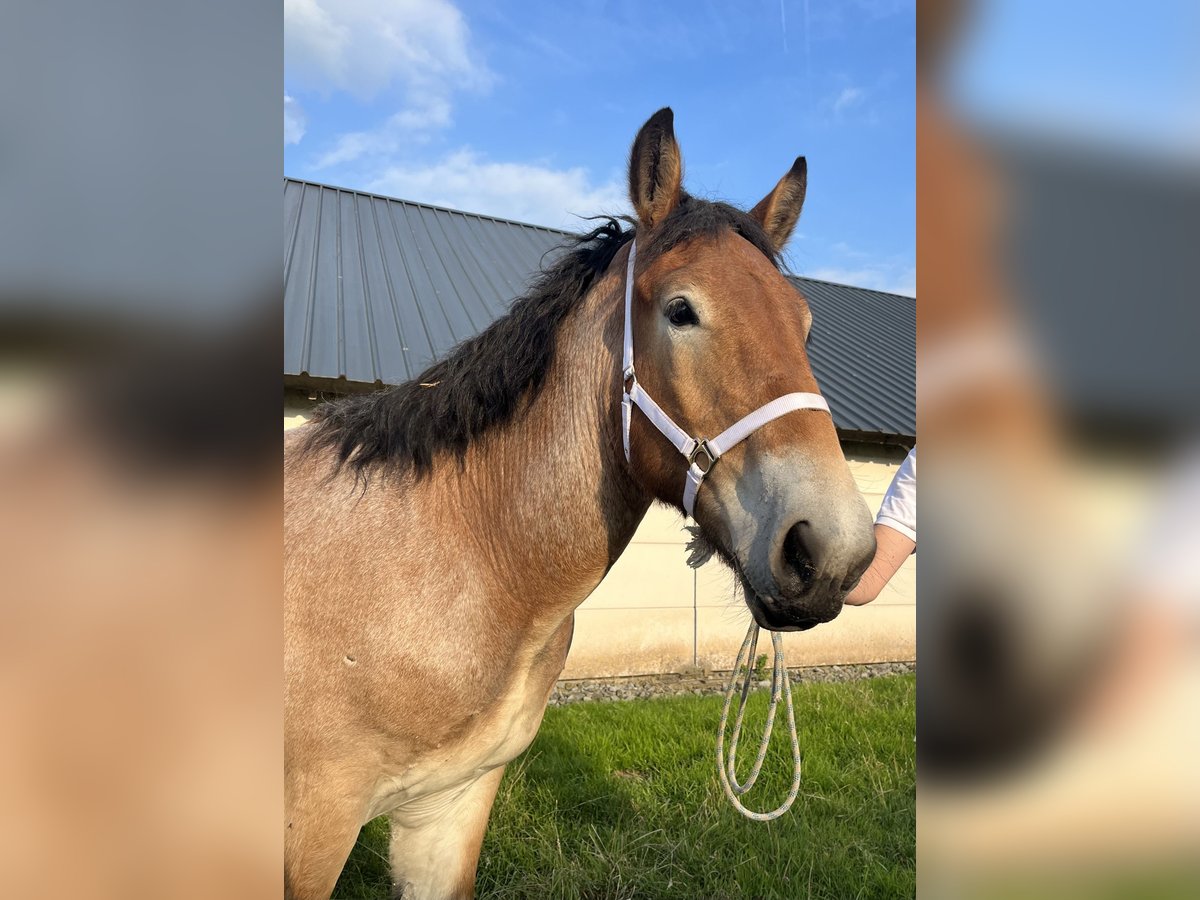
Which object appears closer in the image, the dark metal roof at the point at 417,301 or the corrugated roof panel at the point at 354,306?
the corrugated roof panel at the point at 354,306

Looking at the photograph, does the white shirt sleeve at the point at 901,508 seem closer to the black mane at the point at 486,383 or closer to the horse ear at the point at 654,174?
the black mane at the point at 486,383

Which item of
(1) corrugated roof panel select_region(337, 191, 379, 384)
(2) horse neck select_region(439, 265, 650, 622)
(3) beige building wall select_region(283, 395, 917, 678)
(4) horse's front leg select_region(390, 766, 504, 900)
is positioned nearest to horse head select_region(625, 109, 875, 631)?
(2) horse neck select_region(439, 265, 650, 622)

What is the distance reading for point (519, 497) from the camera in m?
2.01

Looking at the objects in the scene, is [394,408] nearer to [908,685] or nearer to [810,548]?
[810,548]

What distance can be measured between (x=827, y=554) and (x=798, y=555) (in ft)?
0.26

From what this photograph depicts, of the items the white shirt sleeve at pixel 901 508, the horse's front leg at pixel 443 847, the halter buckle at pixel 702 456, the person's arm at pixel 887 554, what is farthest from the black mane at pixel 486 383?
the horse's front leg at pixel 443 847

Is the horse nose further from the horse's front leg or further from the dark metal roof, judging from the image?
the dark metal roof

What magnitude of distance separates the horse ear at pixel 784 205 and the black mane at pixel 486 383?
1.13 feet

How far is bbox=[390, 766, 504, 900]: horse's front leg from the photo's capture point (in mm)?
2461

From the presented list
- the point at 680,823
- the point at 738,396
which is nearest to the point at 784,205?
the point at 738,396

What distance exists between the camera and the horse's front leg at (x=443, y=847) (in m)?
2.46
